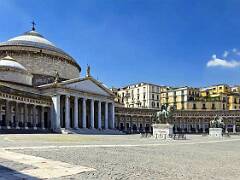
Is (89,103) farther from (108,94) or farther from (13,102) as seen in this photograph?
(13,102)

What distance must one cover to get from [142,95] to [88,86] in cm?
5949

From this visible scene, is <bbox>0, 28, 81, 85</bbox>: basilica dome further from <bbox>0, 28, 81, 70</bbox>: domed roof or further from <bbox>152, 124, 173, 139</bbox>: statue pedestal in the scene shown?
<bbox>152, 124, 173, 139</bbox>: statue pedestal

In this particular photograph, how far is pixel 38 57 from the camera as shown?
315ft

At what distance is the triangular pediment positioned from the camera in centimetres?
8325

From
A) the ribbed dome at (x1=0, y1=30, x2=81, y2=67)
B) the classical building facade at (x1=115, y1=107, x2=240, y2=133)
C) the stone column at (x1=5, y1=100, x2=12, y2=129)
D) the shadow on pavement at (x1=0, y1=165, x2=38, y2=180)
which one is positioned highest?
the ribbed dome at (x1=0, y1=30, x2=81, y2=67)

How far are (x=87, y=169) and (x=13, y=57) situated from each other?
86.3 meters

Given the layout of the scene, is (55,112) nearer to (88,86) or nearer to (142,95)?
(88,86)

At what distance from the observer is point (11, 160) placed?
16.7m

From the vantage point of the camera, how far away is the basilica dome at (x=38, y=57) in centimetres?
9419

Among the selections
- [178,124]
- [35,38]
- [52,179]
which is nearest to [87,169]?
[52,179]

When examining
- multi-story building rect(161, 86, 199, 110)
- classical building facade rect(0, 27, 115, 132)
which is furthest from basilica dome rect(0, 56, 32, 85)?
multi-story building rect(161, 86, 199, 110)

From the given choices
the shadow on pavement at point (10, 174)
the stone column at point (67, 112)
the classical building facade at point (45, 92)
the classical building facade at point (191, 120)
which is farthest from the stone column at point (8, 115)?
the classical building facade at point (191, 120)

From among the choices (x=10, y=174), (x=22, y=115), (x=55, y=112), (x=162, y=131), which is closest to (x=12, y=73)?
(x=55, y=112)

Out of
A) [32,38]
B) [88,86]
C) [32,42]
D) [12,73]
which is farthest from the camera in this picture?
[32,38]
